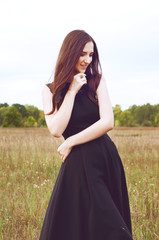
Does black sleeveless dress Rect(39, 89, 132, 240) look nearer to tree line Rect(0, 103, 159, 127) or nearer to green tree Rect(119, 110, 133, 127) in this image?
tree line Rect(0, 103, 159, 127)

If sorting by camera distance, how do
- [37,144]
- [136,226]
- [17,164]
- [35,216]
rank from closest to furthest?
1. [136,226]
2. [35,216]
3. [17,164]
4. [37,144]

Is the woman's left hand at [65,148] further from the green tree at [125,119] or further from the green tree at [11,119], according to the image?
the green tree at [125,119]

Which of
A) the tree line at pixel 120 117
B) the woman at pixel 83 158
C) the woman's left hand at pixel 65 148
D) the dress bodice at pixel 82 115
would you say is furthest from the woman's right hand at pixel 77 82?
the tree line at pixel 120 117

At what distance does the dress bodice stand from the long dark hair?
6cm

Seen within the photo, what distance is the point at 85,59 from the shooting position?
2.23 metres

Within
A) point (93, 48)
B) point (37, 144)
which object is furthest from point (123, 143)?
point (93, 48)

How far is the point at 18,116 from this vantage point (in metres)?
65.7

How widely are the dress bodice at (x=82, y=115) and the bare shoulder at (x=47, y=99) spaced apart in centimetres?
24

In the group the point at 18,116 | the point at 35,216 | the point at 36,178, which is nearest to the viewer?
the point at 35,216

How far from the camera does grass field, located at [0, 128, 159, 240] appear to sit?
339cm

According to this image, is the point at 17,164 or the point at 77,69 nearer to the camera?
Answer: the point at 77,69

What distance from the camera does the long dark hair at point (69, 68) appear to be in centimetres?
219

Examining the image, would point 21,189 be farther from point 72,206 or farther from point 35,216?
point 72,206

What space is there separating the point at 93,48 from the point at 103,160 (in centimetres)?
96
